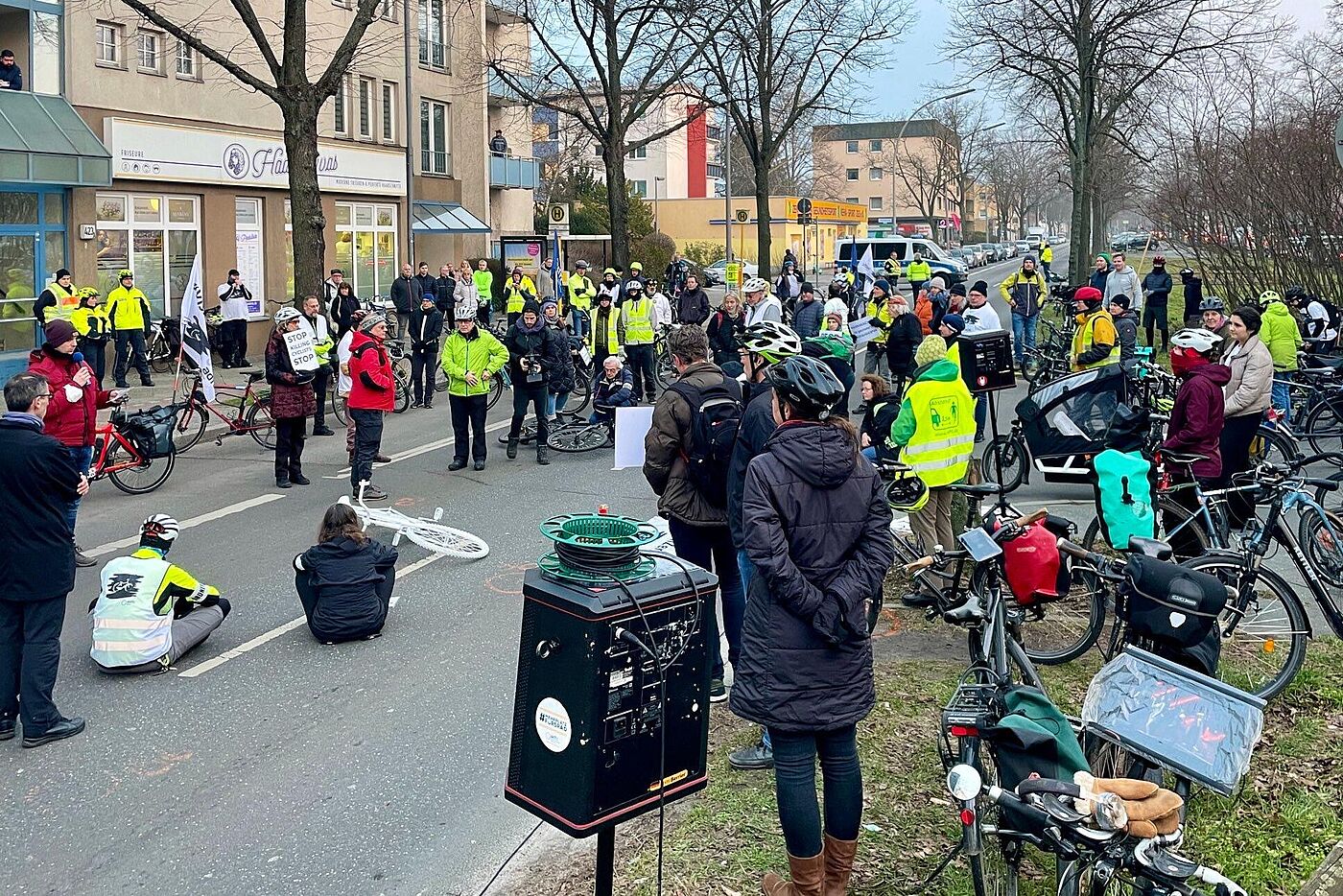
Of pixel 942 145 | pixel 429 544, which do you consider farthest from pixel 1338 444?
pixel 942 145

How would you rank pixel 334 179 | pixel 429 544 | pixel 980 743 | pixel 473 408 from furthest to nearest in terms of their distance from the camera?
1. pixel 334 179
2. pixel 473 408
3. pixel 429 544
4. pixel 980 743

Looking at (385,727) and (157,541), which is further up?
(157,541)

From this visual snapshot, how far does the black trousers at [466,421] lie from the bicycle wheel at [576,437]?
1456mm

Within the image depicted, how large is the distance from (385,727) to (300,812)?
3.44 feet

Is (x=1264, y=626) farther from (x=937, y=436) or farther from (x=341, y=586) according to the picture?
(x=341, y=586)

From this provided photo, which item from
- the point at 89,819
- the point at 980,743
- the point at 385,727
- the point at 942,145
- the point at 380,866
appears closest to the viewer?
the point at 980,743

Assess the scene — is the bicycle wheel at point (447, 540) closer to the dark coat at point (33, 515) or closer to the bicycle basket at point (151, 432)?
the bicycle basket at point (151, 432)

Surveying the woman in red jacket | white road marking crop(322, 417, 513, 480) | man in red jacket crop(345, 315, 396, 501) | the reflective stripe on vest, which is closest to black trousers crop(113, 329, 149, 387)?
white road marking crop(322, 417, 513, 480)

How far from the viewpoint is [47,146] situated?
72.3 ft

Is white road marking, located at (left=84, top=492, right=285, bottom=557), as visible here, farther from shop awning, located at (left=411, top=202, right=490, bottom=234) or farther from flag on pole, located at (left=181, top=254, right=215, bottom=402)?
shop awning, located at (left=411, top=202, right=490, bottom=234)

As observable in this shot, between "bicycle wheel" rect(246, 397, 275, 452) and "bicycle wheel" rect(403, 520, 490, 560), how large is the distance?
5.67 meters

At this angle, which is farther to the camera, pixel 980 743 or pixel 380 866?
pixel 380 866

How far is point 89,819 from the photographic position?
5.83 m

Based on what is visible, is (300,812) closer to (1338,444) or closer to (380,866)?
(380,866)
